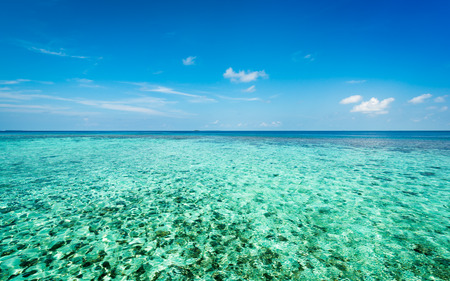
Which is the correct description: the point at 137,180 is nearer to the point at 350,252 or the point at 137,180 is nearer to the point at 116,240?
the point at 116,240

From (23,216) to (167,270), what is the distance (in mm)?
7375

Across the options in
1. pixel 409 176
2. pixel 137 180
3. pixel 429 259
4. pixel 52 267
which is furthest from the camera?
pixel 409 176

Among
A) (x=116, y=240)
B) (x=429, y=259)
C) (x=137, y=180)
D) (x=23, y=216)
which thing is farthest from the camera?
(x=137, y=180)

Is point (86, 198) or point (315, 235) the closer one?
point (315, 235)

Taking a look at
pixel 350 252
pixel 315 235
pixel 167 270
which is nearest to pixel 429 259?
pixel 350 252

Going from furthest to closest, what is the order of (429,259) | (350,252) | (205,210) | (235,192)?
(235,192) → (205,210) → (350,252) → (429,259)

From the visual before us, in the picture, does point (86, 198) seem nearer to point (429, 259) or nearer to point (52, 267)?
point (52, 267)

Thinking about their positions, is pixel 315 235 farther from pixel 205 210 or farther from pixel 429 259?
pixel 205 210

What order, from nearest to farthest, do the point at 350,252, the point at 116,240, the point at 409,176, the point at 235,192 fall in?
the point at 350,252 → the point at 116,240 → the point at 235,192 → the point at 409,176

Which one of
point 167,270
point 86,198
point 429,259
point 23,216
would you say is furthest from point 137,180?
point 429,259

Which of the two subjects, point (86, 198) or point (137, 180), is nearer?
point (86, 198)

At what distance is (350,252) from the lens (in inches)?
238

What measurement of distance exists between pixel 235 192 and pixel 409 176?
1447cm

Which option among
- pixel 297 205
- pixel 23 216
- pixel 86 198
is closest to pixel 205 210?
pixel 297 205
